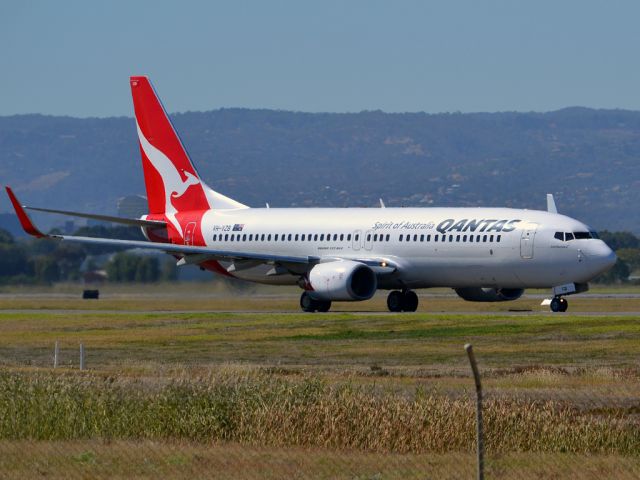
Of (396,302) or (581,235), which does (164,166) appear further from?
(581,235)

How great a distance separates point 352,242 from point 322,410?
1486 inches

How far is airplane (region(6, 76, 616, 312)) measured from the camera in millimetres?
56938

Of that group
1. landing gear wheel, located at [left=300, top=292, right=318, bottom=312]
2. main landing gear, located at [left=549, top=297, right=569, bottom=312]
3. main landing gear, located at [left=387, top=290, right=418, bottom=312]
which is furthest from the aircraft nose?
landing gear wheel, located at [left=300, top=292, right=318, bottom=312]

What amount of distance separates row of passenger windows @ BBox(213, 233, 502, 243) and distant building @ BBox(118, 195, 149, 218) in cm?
1496

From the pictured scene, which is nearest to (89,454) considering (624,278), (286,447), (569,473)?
(286,447)

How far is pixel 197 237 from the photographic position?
6625 cm

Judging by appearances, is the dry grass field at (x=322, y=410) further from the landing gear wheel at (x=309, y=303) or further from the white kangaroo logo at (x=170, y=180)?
the white kangaroo logo at (x=170, y=180)

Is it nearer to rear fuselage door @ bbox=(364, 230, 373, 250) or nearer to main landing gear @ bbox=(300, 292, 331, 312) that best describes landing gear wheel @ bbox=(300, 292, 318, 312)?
main landing gear @ bbox=(300, 292, 331, 312)

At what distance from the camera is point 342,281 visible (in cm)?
5862

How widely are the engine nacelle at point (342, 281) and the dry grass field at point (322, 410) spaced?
1269 centimetres

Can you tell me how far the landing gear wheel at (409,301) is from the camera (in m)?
61.3

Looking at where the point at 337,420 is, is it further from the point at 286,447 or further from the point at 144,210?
the point at 144,210

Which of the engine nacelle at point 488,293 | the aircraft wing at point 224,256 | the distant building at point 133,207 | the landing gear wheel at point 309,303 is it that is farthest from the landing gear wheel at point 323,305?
the distant building at point 133,207

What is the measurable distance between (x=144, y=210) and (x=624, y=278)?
1546 inches
